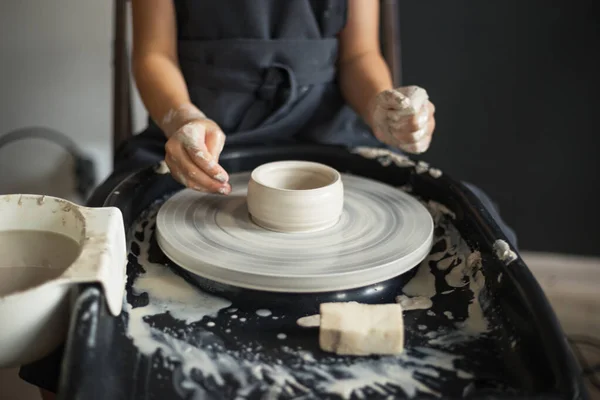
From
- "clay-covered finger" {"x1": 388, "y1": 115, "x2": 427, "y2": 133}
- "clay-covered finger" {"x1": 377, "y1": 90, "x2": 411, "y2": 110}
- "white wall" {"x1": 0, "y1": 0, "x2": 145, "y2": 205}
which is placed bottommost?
"white wall" {"x1": 0, "y1": 0, "x2": 145, "y2": 205}

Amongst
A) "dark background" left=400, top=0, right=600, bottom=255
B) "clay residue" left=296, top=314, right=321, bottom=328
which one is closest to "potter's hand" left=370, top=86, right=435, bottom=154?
"clay residue" left=296, top=314, right=321, bottom=328

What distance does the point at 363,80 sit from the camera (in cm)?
126

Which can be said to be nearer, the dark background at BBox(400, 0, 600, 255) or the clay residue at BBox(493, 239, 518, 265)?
the clay residue at BBox(493, 239, 518, 265)

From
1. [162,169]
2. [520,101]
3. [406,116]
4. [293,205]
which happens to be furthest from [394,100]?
[520,101]

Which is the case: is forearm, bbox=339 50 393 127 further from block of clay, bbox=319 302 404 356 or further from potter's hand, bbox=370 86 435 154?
block of clay, bbox=319 302 404 356

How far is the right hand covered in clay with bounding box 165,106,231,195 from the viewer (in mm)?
882

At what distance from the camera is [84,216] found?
713mm

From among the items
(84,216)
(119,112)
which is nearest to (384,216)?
(84,216)

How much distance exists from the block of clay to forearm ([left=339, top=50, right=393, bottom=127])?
0.60 meters

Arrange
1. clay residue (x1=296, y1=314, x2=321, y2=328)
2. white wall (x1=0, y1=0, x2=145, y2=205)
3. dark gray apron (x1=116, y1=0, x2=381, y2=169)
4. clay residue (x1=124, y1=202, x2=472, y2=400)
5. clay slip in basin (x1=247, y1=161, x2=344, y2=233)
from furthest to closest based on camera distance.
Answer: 1. white wall (x1=0, y1=0, x2=145, y2=205)
2. dark gray apron (x1=116, y1=0, x2=381, y2=169)
3. clay slip in basin (x1=247, y1=161, x2=344, y2=233)
4. clay residue (x1=296, y1=314, x2=321, y2=328)
5. clay residue (x1=124, y1=202, x2=472, y2=400)

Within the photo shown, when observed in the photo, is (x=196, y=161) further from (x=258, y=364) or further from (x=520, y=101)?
(x=520, y=101)

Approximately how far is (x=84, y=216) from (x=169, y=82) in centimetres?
50

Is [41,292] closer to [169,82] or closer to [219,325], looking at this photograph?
[219,325]

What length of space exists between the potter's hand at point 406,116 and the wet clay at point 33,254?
545 millimetres
